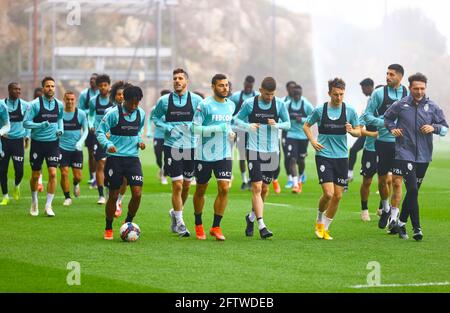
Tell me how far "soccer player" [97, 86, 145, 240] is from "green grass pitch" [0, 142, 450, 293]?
1.77 feet

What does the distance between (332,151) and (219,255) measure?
111 inches

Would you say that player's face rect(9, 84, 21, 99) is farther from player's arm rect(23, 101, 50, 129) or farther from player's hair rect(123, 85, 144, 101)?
player's hair rect(123, 85, 144, 101)

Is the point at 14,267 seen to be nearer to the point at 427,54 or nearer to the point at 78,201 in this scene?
the point at 78,201

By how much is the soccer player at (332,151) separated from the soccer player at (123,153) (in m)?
2.56

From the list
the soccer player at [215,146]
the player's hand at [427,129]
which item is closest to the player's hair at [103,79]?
the soccer player at [215,146]

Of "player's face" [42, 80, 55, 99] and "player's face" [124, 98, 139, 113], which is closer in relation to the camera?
"player's face" [124, 98, 139, 113]

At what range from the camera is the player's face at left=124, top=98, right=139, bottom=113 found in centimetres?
1452

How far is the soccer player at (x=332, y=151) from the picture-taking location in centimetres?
1479

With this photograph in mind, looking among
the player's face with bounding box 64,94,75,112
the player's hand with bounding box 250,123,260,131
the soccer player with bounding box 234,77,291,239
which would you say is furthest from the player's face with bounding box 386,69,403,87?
the player's face with bounding box 64,94,75,112

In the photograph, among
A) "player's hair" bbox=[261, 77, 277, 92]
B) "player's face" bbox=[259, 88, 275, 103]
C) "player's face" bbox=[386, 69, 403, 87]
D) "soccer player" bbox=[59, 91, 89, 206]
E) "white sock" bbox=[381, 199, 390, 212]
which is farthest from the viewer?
"soccer player" bbox=[59, 91, 89, 206]

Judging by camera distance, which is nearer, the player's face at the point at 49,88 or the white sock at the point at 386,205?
the white sock at the point at 386,205

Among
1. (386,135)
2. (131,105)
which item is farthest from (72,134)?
(386,135)

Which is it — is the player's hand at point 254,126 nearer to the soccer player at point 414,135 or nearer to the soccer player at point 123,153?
the soccer player at point 123,153
